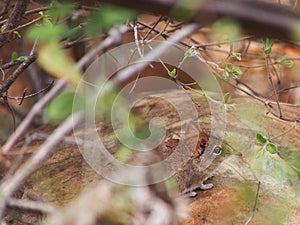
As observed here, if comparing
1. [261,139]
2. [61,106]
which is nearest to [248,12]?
[61,106]

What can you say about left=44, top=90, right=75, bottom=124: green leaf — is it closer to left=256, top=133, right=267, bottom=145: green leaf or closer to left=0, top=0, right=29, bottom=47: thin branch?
left=0, top=0, right=29, bottom=47: thin branch

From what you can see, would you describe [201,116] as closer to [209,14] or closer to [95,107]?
[95,107]

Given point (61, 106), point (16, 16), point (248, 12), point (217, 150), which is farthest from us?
point (217, 150)

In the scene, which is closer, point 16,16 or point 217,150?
point 16,16

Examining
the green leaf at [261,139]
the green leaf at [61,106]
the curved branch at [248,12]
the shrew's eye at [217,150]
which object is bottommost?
the shrew's eye at [217,150]

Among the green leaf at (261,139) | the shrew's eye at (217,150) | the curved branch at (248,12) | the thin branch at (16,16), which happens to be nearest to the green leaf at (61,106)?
the curved branch at (248,12)

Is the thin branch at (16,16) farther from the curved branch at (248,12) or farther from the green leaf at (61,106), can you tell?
the curved branch at (248,12)

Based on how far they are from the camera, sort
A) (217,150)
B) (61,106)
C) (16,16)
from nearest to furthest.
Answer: (61,106), (16,16), (217,150)

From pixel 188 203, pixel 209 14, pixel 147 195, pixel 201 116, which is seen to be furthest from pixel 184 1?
pixel 201 116

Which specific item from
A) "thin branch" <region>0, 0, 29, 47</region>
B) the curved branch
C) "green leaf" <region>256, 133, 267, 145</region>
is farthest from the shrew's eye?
the curved branch

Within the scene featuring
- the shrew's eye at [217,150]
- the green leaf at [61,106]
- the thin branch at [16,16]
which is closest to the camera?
the green leaf at [61,106]

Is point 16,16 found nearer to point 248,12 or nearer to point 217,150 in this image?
point 217,150
